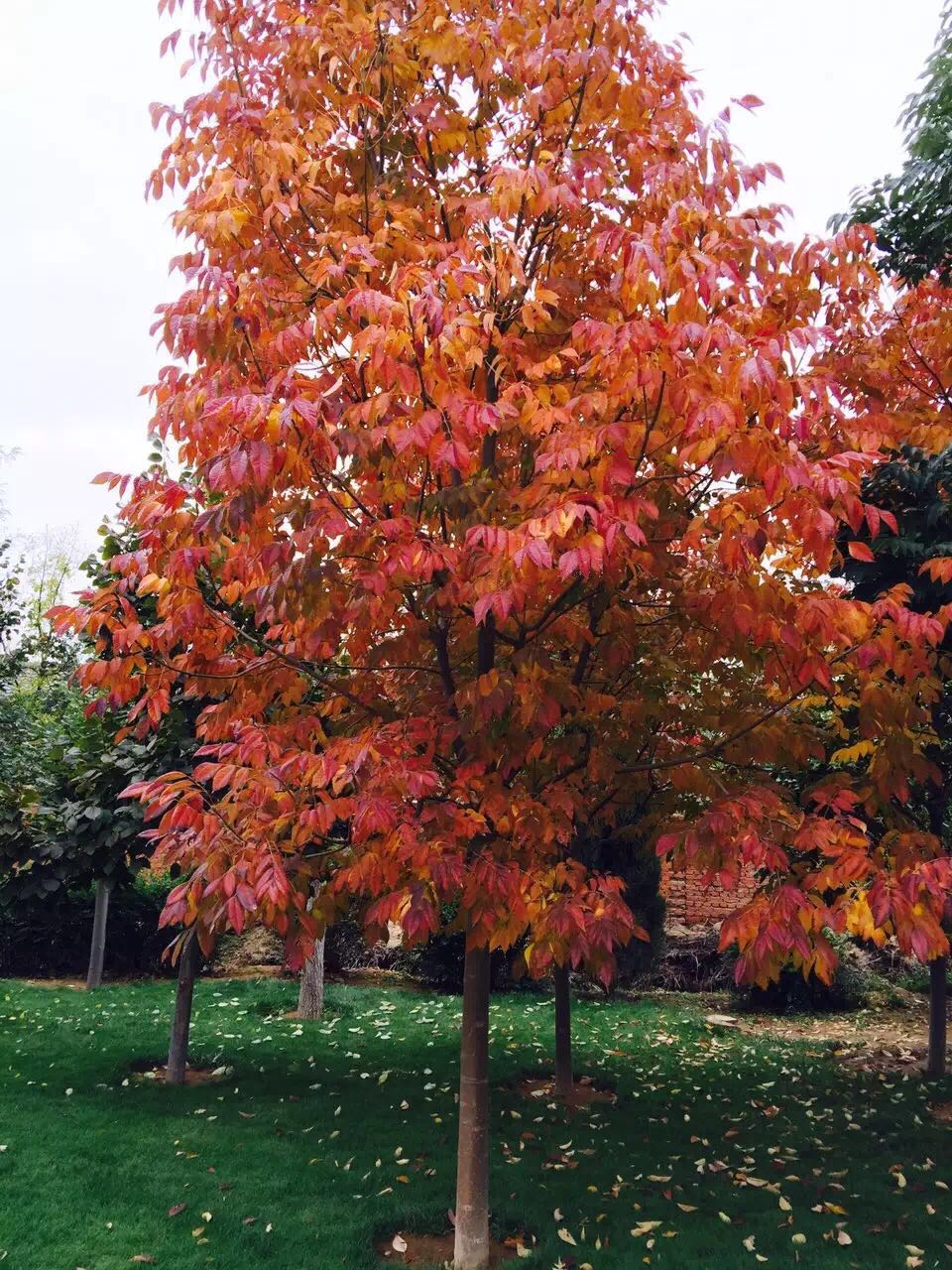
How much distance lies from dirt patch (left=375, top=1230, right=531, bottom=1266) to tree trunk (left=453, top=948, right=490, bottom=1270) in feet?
0.45

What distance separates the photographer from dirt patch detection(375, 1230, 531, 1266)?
4305mm

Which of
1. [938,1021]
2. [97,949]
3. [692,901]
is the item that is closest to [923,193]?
[938,1021]

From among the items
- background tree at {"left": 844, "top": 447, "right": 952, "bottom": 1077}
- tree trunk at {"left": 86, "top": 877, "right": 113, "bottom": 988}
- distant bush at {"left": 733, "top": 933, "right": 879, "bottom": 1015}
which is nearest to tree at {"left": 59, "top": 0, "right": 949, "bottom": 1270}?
background tree at {"left": 844, "top": 447, "right": 952, "bottom": 1077}

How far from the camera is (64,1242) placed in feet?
14.3

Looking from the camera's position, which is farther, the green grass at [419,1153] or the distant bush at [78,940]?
the distant bush at [78,940]

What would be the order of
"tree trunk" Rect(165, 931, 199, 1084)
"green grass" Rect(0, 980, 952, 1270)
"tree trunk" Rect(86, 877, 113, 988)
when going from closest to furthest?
"green grass" Rect(0, 980, 952, 1270) → "tree trunk" Rect(165, 931, 199, 1084) → "tree trunk" Rect(86, 877, 113, 988)

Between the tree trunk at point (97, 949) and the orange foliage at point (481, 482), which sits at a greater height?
the orange foliage at point (481, 482)

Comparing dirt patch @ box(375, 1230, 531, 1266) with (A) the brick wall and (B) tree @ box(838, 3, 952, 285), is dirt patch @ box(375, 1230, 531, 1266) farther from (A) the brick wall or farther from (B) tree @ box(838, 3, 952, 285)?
(A) the brick wall

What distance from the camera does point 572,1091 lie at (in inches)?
273

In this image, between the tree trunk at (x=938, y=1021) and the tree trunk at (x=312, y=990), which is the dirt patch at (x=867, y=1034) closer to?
the tree trunk at (x=938, y=1021)

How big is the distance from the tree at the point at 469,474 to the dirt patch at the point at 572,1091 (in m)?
2.72

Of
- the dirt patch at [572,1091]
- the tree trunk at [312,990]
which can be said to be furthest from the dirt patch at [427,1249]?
the tree trunk at [312,990]

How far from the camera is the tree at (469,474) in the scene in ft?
10.7

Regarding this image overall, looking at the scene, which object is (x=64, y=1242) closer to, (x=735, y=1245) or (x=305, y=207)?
(x=735, y=1245)
